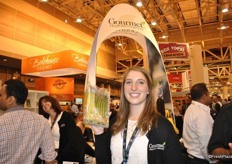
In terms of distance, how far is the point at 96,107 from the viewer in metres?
1.40

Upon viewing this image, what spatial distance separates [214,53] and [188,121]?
13.8 m

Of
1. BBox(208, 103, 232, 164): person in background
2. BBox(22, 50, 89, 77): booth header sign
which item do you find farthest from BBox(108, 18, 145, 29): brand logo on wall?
BBox(22, 50, 89, 77): booth header sign

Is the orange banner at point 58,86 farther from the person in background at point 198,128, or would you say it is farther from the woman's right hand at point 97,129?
the woman's right hand at point 97,129

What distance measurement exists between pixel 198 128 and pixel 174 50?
3902 millimetres

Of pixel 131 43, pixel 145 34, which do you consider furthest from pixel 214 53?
pixel 145 34

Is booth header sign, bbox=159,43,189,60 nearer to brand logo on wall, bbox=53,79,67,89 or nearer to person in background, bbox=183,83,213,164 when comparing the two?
person in background, bbox=183,83,213,164

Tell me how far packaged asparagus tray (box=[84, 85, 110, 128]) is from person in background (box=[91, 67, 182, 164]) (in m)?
0.11

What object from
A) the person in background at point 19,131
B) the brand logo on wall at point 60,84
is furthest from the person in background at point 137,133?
the brand logo on wall at point 60,84

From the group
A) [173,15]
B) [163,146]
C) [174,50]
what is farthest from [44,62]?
[163,146]

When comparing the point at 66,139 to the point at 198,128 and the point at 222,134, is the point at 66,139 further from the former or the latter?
the point at 222,134

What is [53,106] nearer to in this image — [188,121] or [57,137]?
[57,137]

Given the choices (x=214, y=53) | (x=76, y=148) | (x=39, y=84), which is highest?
(x=214, y=53)

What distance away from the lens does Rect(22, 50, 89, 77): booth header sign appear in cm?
722

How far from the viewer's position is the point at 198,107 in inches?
118
